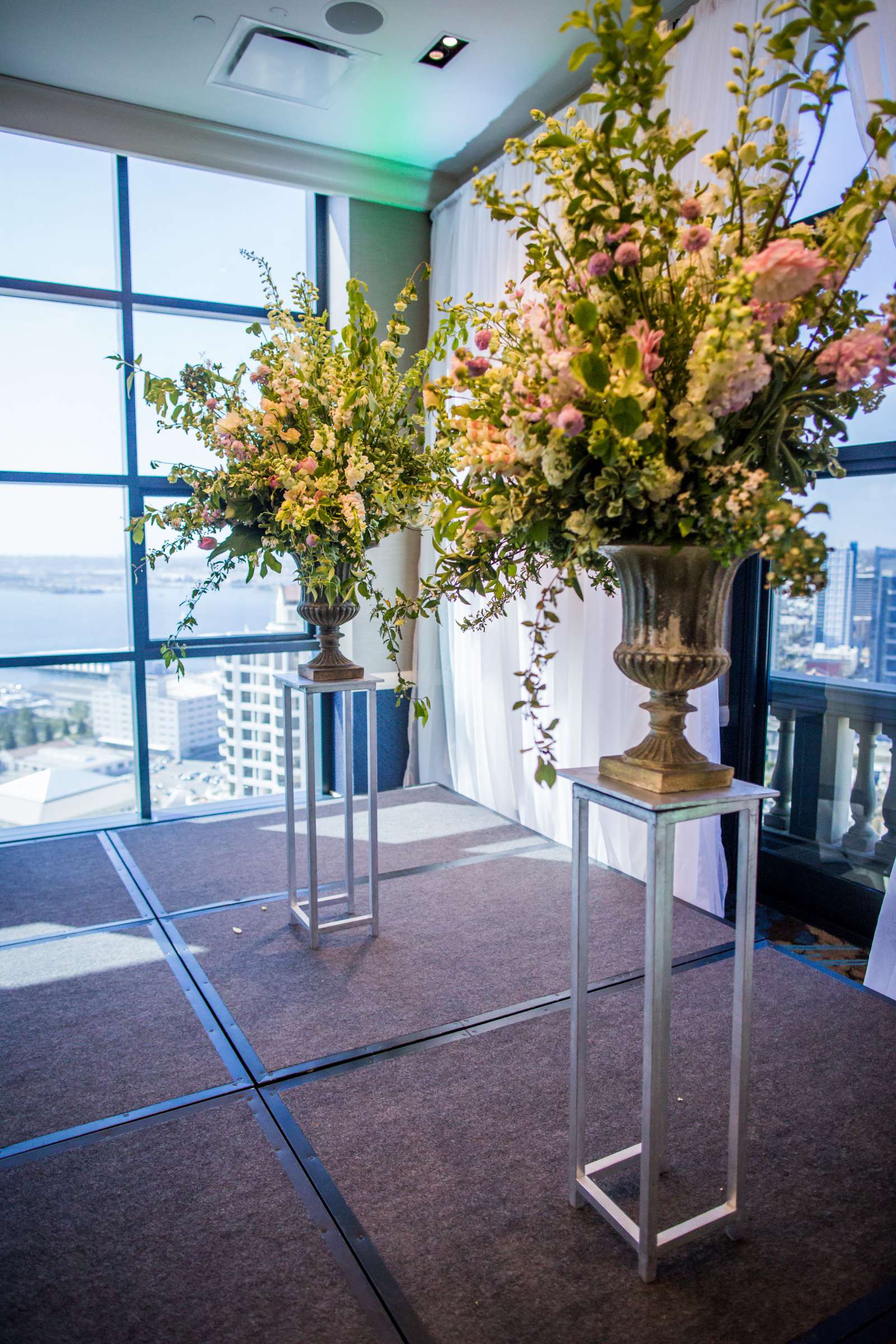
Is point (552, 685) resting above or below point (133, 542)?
below

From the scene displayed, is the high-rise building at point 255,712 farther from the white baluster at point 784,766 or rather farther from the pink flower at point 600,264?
the pink flower at point 600,264

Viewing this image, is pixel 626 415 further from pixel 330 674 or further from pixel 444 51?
pixel 444 51

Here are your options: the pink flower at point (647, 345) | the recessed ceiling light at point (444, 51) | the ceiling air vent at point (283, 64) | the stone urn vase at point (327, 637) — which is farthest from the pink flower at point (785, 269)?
the ceiling air vent at point (283, 64)

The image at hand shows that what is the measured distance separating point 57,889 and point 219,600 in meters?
1.71

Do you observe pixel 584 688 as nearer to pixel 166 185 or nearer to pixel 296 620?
pixel 296 620

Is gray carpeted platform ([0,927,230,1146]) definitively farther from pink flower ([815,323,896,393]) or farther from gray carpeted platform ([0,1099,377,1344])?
pink flower ([815,323,896,393])

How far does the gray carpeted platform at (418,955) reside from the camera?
7.15 feet

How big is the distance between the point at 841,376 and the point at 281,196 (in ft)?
13.0

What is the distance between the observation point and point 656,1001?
137 cm

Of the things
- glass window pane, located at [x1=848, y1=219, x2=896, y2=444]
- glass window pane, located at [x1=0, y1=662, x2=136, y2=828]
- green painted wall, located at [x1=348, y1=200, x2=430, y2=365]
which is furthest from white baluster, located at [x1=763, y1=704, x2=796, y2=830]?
glass window pane, located at [x1=0, y1=662, x2=136, y2=828]

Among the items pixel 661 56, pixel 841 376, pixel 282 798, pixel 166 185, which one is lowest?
pixel 282 798

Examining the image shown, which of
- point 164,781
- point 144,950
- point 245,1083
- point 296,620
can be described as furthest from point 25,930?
point 296,620

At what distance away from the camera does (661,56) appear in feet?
3.49

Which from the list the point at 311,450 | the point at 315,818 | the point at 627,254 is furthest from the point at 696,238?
the point at 315,818
